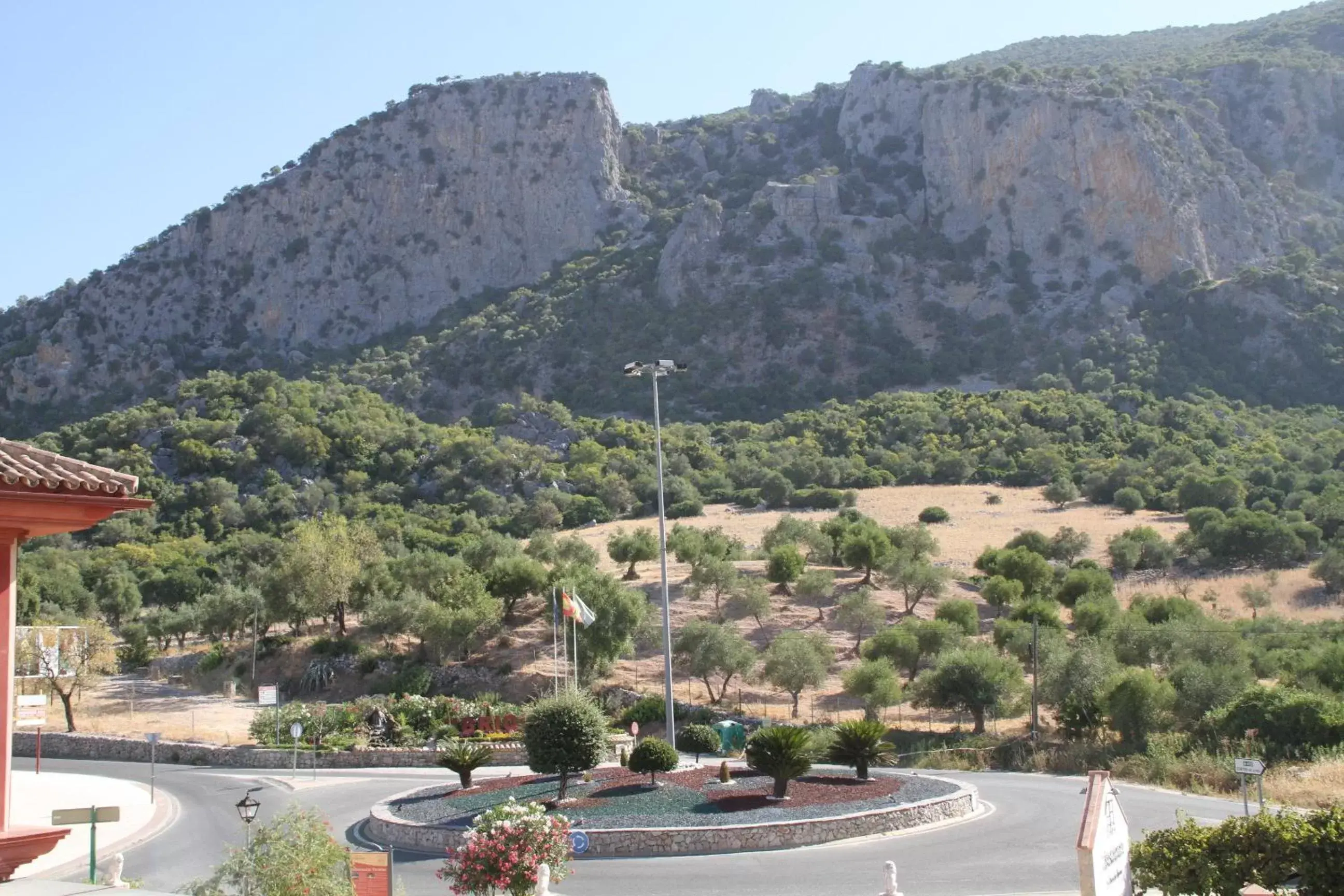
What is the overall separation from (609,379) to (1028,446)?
39.9 metres

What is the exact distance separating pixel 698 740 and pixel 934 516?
154 feet

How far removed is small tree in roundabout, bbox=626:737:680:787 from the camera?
24.9 m

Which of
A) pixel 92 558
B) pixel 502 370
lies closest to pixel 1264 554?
pixel 92 558

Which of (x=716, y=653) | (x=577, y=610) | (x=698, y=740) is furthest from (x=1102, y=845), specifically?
(x=716, y=653)

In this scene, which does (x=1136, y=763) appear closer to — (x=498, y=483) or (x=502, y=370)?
(x=498, y=483)

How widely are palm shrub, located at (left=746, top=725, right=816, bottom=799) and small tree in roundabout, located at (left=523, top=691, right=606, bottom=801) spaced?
3.03m

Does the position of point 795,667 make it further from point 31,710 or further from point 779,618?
point 31,710

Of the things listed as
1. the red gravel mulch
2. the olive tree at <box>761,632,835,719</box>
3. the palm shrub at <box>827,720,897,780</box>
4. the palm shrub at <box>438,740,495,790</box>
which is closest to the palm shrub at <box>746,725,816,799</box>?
the red gravel mulch

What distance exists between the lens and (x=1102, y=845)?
8719mm

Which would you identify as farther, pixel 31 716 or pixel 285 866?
pixel 31 716

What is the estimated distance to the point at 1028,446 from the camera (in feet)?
311

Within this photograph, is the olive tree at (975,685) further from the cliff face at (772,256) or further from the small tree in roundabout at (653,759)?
the cliff face at (772,256)

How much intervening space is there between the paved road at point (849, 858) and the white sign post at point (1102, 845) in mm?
3038

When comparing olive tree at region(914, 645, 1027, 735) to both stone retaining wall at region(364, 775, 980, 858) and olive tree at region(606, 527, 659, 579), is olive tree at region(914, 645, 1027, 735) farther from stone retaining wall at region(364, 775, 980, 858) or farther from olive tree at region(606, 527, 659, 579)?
olive tree at region(606, 527, 659, 579)
